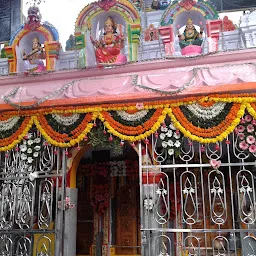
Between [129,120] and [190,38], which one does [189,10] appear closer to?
[190,38]

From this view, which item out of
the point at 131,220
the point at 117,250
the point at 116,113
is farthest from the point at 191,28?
the point at 117,250

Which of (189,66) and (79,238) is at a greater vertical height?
(189,66)

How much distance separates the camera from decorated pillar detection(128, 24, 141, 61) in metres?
6.54

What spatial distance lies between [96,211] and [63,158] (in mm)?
3176

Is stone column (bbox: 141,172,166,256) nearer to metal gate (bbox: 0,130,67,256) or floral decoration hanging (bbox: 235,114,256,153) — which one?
metal gate (bbox: 0,130,67,256)

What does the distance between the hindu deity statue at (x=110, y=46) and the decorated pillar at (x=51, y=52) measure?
823 millimetres

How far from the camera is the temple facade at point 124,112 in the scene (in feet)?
16.8

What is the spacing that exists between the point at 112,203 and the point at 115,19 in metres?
4.42

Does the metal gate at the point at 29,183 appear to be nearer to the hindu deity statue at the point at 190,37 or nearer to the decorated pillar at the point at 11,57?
the decorated pillar at the point at 11,57

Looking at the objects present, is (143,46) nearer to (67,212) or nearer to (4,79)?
(4,79)

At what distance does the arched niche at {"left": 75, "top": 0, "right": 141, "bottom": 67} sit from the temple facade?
20mm

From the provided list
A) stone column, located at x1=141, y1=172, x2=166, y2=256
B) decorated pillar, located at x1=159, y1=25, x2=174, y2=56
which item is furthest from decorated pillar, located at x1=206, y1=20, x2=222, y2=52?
stone column, located at x1=141, y1=172, x2=166, y2=256

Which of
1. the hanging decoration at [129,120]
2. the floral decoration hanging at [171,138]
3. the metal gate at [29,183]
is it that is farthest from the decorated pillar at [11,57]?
the floral decoration hanging at [171,138]

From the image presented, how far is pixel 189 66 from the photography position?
221 inches
